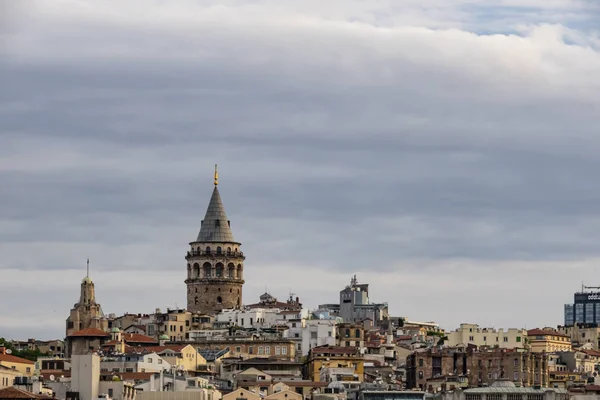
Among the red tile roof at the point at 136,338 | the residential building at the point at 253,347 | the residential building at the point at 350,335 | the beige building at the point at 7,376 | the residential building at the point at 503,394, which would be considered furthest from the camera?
the residential building at the point at 350,335

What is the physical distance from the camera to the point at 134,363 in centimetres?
13475

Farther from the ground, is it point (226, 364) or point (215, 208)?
point (215, 208)

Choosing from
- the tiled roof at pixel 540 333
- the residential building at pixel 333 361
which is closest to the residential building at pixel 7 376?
the residential building at pixel 333 361

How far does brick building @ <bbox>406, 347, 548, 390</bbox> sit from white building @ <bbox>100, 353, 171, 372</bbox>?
1643cm

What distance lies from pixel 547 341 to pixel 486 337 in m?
11.6

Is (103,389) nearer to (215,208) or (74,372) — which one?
(74,372)

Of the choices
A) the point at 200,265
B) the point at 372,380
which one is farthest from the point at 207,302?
the point at 372,380

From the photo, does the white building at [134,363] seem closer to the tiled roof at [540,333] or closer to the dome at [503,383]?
the dome at [503,383]

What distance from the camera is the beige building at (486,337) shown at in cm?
15888

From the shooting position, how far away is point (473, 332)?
529 ft

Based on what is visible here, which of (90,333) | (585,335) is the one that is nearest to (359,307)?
(585,335)

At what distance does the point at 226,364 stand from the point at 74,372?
29.1 m

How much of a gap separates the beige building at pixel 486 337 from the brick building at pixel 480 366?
13468mm

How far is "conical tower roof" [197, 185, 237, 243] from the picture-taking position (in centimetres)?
17638
